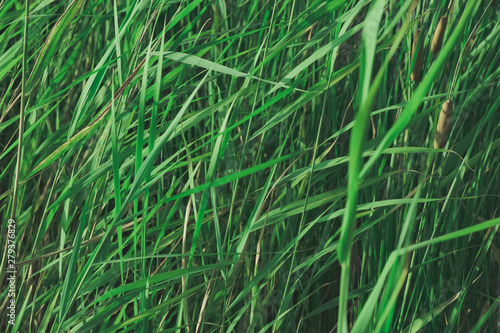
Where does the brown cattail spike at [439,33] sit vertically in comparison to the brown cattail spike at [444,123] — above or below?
above

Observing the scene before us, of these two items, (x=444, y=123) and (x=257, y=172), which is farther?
(x=257, y=172)

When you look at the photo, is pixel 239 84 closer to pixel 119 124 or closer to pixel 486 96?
pixel 119 124

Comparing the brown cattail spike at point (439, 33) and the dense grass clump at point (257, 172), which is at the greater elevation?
the brown cattail spike at point (439, 33)

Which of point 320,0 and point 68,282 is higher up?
point 320,0

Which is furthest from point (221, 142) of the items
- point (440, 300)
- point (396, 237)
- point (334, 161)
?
point (440, 300)

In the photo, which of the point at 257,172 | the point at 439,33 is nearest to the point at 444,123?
the point at 439,33

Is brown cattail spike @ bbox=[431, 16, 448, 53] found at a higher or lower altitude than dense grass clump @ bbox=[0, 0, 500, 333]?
higher

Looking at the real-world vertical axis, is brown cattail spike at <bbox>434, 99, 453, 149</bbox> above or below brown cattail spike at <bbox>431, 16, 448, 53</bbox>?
below

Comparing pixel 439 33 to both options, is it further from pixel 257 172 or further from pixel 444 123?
pixel 257 172

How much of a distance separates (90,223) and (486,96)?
511 millimetres

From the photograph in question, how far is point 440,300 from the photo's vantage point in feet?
2.18

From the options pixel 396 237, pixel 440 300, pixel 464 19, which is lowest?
pixel 440 300

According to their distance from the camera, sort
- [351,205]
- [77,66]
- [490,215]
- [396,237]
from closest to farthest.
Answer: [351,205], [396,237], [490,215], [77,66]

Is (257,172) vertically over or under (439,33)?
under
